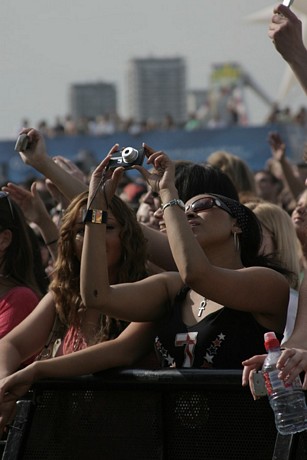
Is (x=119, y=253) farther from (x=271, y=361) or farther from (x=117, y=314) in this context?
(x=271, y=361)

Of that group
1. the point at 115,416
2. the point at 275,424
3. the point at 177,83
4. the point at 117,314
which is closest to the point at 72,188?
the point at 117,314

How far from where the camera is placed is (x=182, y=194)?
18.4ft

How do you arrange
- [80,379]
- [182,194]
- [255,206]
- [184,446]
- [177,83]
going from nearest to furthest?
[184,446] → [80,379] → [182,194] → [255,206] → [177,83]

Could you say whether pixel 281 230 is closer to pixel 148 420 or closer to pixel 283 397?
pixel 148 420

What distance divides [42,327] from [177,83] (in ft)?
508

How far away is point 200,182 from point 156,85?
155 m

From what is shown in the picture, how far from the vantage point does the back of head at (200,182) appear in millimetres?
5617

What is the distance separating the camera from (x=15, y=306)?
18.2 ft

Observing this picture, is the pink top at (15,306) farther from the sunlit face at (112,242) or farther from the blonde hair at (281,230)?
the blonde hair at (281,230)

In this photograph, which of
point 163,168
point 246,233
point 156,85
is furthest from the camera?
point 156,85

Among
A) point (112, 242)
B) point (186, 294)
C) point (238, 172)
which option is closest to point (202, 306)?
point (186, 294)

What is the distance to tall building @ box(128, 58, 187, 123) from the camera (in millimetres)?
155375

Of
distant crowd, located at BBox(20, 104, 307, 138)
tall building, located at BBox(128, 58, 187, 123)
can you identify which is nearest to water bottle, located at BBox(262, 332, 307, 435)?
distant crowd, located at BBox(20, 104, 307, 138)

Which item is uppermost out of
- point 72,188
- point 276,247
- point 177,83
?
point 72,188
